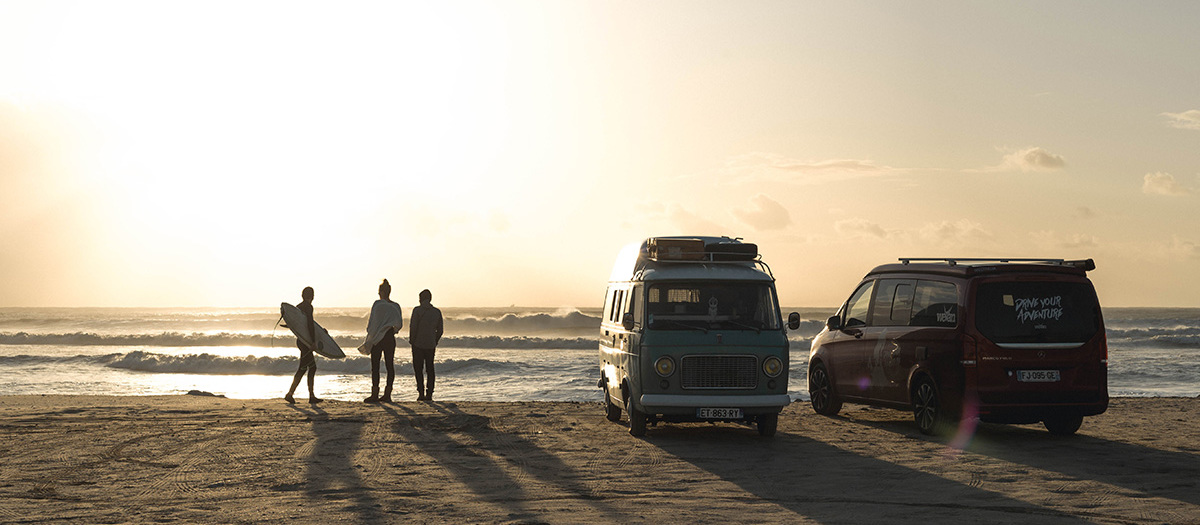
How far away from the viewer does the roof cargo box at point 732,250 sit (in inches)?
537

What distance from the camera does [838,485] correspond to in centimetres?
956

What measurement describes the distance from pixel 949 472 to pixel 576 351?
102 ft

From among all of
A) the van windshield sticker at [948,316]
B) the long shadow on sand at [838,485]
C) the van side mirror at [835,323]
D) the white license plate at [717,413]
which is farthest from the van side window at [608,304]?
the van windshield sticker at [948,316]

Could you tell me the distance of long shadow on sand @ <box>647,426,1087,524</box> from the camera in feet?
26.8

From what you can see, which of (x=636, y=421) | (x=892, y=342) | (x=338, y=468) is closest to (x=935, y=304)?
(x=892, y=342)

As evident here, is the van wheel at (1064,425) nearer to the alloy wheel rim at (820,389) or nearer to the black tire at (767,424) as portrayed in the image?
the alloy wheel rim at (820,389)

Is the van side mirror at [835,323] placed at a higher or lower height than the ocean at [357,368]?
higher

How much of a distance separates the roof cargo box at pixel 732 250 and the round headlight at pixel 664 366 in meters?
1.84

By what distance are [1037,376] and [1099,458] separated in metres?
1.39

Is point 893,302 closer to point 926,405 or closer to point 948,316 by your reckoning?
point 948,316

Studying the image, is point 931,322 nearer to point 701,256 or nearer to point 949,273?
point 949,273

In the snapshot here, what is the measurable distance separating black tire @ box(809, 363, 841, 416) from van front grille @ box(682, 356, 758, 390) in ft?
12.1

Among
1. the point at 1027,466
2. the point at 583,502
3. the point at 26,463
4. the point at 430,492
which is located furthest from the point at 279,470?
the point at 1027,466

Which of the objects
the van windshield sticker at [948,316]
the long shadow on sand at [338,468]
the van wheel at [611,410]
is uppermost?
the van windshield sticker at [948,316]
